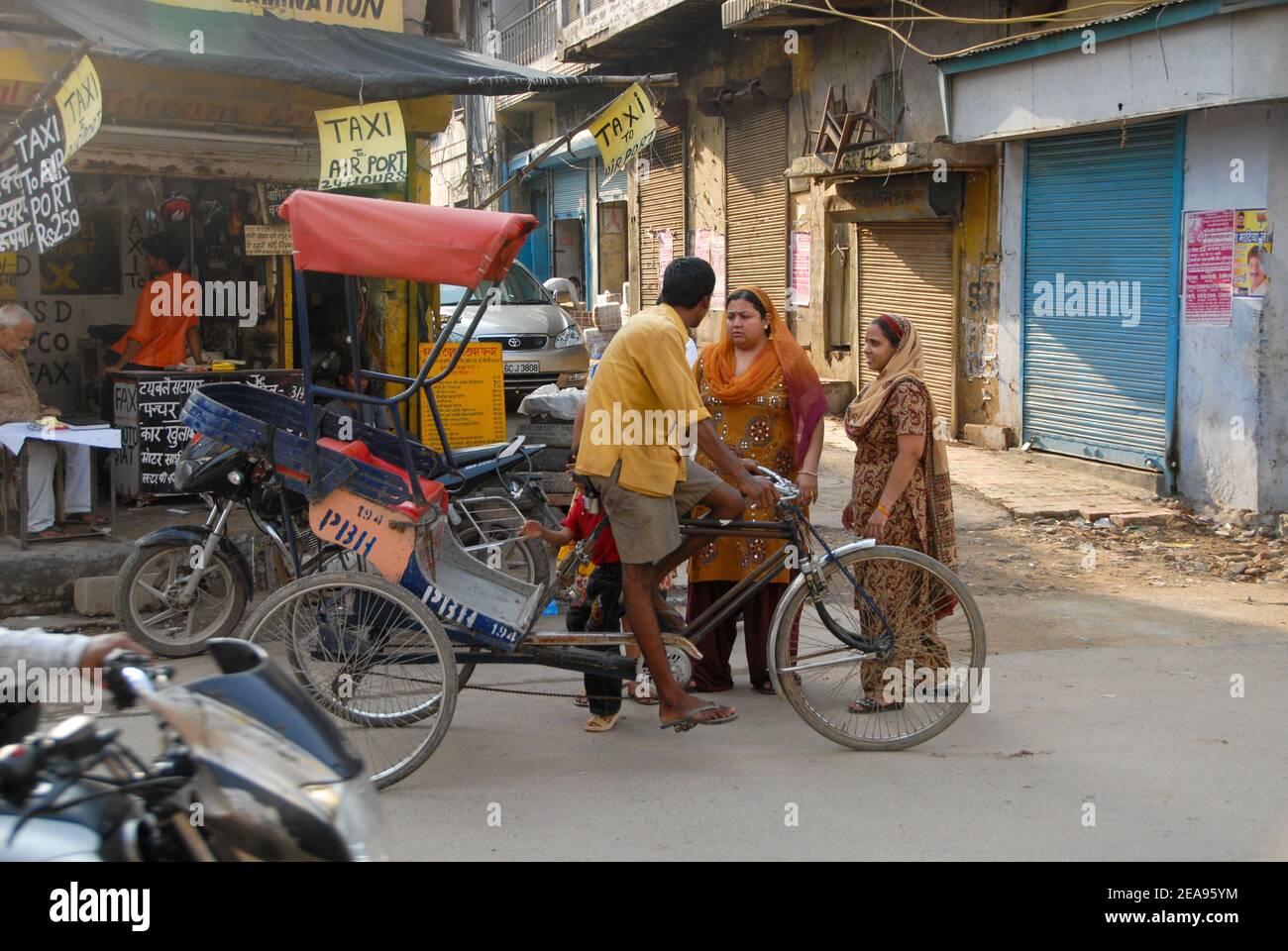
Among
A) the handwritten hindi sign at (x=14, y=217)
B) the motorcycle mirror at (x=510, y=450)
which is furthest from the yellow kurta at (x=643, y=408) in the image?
the handwritten hindi sign at (x=14, y=217)

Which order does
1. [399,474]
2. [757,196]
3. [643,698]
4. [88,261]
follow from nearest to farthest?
1. [399,474]
2. [643,698]
3. [88,261]
4. [757,196]

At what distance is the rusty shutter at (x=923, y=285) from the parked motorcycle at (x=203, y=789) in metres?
11.9

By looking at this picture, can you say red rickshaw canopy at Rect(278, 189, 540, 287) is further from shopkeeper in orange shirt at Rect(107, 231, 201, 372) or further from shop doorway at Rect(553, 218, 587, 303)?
shop doorway at Rect(553, 218, 587, 303)

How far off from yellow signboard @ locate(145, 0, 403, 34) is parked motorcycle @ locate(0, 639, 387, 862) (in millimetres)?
7424

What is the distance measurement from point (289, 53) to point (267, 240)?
1486 mm

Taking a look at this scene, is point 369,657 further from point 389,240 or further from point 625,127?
point 625,127

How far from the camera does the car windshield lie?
49.7 feet

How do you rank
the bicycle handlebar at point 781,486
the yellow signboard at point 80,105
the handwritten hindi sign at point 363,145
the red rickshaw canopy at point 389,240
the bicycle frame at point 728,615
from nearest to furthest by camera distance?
the red rickshaw canopy at point 389,240 → the bicycle frame at point 728,615 → the bicycle handlebar at point 781,486 → the yellow signboard at point 80,105 → the handwritten hindi sign at point 363,145

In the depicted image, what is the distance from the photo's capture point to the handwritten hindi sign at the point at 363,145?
323 inches

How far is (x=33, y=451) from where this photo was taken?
7332 mm

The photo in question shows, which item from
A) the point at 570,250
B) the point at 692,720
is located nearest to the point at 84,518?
the point at 692,720

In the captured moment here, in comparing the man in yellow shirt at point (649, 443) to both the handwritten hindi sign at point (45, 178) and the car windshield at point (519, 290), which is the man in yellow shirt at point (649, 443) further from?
the car windshield at point (519, 290)

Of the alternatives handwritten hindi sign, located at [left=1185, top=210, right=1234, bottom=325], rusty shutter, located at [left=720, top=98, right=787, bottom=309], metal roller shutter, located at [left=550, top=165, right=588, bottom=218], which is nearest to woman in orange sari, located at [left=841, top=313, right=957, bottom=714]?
handwritten hindi sign, located at [left=1185, top=210, right=1234, bottom=325]
